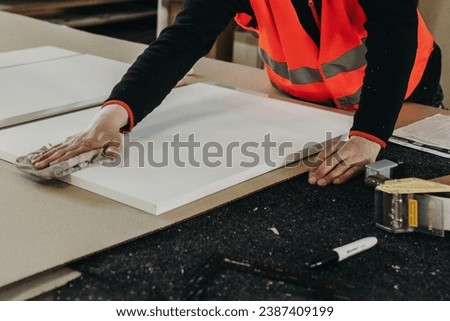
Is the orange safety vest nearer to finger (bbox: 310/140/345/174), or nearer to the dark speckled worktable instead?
finger (bbox: 310/140/345/174)

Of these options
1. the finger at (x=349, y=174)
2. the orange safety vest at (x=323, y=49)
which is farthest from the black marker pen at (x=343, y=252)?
the orange safety vest at (x=323, y=49)

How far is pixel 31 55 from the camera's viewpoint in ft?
6.04

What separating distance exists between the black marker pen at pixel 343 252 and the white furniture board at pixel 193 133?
0.79 ft

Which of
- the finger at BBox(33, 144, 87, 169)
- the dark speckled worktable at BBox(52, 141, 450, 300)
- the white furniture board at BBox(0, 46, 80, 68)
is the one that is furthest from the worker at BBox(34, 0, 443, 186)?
the white furniture board at BBox(0, 46, 80, 68)

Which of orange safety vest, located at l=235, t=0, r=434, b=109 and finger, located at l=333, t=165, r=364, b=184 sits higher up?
orange safety vest, located at l=235, t=0, r=434, b=109

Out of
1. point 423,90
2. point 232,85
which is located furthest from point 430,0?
point 232,85

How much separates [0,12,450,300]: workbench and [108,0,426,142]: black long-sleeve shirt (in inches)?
5.0

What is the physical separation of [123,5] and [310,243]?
3703 millimetres

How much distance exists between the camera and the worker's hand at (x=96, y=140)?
3.66 ft

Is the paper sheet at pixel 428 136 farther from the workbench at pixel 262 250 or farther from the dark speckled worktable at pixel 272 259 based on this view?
the dark speckled worktable at pixel 272 259

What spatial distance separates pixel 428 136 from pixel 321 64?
0.26 m

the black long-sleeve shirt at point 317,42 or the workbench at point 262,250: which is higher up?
the black long-sleeve shirt at point 317,42

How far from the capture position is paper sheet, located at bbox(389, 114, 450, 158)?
131 centimetres

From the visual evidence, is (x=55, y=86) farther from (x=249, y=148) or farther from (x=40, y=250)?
(x=40, y=250)
